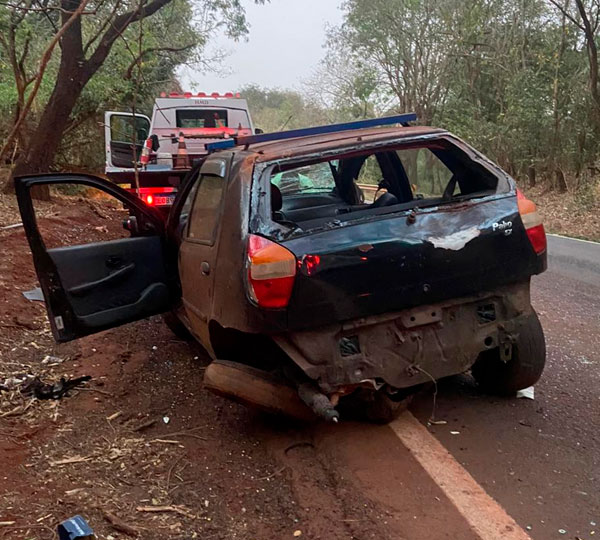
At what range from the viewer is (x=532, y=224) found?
3.63m

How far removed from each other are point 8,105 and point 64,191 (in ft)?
8.75

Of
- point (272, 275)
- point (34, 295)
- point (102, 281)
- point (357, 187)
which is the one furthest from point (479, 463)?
point (34, 295)

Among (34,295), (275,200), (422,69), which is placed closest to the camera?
(275,200)

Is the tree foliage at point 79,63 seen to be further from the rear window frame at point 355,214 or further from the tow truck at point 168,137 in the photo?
the rear window frame at point 355,214

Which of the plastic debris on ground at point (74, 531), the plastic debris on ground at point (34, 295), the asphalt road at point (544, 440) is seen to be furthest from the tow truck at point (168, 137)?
the plastic debris on ground at point (74, 531)

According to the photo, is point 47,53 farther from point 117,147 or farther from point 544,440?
point 544,440

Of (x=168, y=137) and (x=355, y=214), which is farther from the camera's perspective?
(x=168, y=137)

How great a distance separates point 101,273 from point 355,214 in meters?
2.05

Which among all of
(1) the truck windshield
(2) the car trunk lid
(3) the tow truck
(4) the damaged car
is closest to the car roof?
(4) the damaged car

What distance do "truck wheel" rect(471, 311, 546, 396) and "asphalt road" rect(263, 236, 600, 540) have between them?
0.13 meters

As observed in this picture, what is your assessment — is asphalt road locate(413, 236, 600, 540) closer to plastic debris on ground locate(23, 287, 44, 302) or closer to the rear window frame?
the rear window frame

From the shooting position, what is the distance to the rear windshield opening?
3764mm

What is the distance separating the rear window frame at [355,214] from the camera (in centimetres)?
331

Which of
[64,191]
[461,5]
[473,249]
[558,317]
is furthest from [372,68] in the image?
[473,249]
